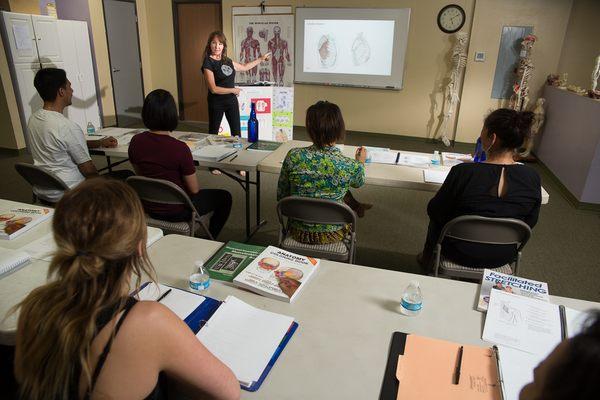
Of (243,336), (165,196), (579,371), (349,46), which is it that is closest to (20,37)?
(165,196)

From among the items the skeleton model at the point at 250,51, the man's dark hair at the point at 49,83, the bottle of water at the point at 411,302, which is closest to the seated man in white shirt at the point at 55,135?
the man's dark hair at the point at 49,83

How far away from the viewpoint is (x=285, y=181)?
6.88 ft

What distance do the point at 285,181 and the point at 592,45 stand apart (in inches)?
199

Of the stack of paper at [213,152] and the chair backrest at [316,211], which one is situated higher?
the stack of paper at [213,152]

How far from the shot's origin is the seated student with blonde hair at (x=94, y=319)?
763 mm

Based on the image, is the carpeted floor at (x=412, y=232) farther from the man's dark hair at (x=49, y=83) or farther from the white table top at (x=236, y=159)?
the man's dark hair at (x=49, y=83)

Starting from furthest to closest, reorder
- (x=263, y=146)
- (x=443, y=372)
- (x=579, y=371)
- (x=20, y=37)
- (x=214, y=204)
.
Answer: (x=20, y=37) < (x=263, y=146) < (x=214, y=204) < (x=443, y=372) < (x=579, y=371)

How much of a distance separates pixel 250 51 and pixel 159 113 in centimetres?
467

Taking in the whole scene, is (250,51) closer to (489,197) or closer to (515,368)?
(489,197)

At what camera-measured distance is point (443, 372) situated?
1001 mm

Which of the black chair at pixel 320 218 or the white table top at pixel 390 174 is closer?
the black chair at pixel 320 218

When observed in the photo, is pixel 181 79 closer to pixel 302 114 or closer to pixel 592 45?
pixel 302 114

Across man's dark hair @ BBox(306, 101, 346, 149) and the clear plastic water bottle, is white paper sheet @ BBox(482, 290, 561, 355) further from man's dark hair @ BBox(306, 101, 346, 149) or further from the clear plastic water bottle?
the clear plastic water bottle

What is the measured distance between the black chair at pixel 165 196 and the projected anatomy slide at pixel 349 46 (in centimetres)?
449
